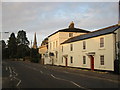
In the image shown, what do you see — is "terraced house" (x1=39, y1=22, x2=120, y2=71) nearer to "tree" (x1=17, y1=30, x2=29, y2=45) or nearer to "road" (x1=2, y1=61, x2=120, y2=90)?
"road" (x1=2, y1=61, x2=120, y2=90)

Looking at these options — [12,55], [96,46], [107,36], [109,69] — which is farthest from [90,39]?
[12,55]

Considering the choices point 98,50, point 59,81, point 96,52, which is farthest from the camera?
point 96,52

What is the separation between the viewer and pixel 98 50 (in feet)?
97.0

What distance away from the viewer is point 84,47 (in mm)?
34406

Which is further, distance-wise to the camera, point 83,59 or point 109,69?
point 83,59

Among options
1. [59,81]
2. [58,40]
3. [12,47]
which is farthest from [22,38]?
[59,81]

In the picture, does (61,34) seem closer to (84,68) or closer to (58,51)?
(58,51)

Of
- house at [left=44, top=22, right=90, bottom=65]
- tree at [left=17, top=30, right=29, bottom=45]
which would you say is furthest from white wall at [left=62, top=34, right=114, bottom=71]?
tree at [left=17, top=30, right=29, bottom=45]

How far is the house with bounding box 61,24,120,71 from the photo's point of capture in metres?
26.3

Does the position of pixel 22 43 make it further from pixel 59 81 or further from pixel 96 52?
pixel 59 81

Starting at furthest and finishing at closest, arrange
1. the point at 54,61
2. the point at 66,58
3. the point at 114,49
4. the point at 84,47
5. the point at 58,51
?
the point at 54,61
the point at 58,51
the point at 66,58
the point at 84,47
the point at 114,49

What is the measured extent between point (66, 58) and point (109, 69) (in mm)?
18669

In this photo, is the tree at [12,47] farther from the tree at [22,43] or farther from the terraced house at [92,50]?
the terraced house at [92,50]

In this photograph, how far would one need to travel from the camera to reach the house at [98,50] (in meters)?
26.3
